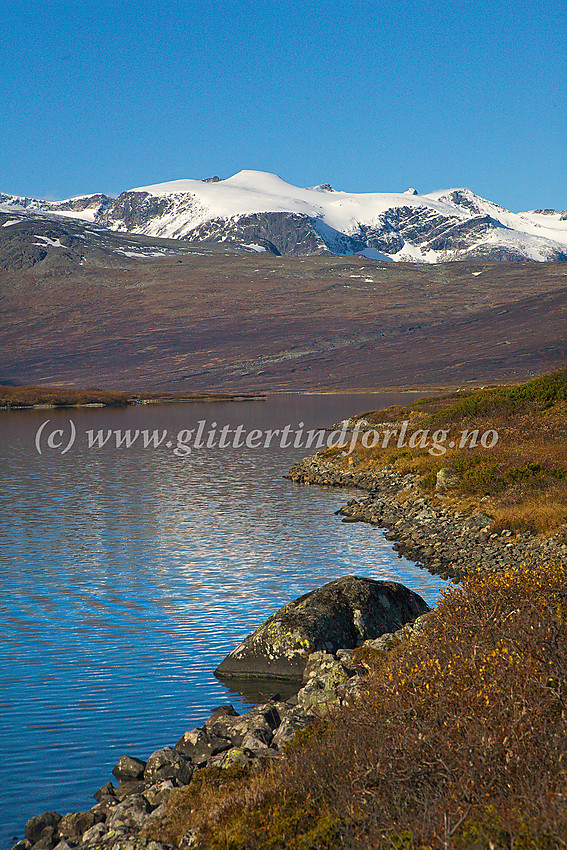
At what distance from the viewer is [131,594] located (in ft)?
75.3

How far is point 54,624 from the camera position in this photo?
20.0 metres

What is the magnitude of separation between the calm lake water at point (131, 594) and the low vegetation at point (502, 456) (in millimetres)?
4546

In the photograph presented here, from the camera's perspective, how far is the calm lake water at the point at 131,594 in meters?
13.2

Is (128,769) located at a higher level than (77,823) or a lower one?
lower

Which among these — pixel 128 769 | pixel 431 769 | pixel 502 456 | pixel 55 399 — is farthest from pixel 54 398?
pixel 431 769

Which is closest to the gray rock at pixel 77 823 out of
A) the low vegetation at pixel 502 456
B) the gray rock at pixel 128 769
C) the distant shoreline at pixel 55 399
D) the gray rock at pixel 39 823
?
the gray rock at pixel 39 823

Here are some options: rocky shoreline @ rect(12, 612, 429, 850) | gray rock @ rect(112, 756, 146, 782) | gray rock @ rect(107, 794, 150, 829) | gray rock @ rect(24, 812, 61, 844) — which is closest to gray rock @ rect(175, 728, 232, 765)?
rocky shoreline @ rect(12, 612, 429, 850)

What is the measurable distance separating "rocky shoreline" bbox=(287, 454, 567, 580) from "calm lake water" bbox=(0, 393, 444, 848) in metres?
1.04

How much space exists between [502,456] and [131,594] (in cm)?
1970

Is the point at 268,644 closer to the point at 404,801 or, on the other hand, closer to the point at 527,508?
the point at 404,801

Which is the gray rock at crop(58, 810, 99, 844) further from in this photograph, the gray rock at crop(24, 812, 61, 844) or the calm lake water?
the calm lake water

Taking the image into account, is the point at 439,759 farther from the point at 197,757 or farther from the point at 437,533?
the point at 437,533

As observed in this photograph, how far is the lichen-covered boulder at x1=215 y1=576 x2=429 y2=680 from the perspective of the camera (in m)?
16.3

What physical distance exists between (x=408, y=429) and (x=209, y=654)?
126 feet
